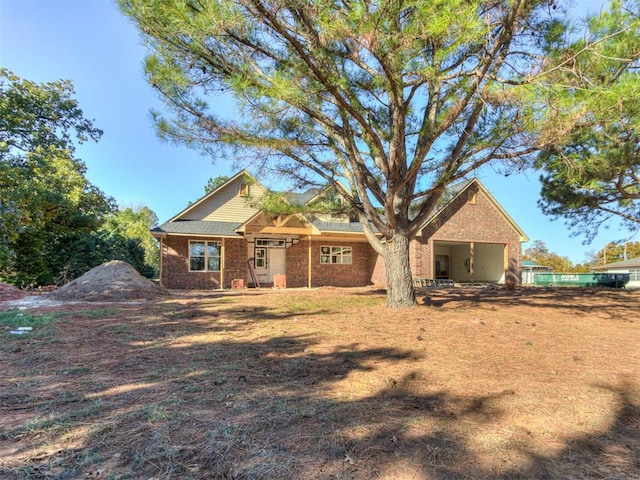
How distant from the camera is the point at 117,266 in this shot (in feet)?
39.8

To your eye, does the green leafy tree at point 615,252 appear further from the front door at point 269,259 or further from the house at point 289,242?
the front door at point 269,259

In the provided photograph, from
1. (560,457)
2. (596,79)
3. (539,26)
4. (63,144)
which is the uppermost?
(63,144)

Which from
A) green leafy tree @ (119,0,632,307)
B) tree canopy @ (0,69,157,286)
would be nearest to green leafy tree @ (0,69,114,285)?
tree canopy @ (0,69,157,286)

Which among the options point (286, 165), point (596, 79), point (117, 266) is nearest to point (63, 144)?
point (117, 266)

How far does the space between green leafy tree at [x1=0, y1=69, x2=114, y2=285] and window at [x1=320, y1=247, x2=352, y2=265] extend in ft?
33.5

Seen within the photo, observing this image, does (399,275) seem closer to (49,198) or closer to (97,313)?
(97,313)

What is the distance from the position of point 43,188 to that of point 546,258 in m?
58.6

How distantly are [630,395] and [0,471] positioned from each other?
4751 mm

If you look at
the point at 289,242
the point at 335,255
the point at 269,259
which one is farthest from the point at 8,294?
the point at 335,255

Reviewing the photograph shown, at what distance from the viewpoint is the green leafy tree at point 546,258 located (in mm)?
48719

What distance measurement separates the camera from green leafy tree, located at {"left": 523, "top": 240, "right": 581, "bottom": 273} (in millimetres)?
48719

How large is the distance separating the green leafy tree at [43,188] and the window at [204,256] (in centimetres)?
444

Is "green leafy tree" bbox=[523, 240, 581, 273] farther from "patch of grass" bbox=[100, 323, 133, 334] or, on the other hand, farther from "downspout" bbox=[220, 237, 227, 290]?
"patch of grass" bbox=[100, 323, 133, 334]

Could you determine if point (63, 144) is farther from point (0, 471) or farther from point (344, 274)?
point (0, 471)
